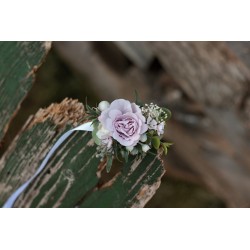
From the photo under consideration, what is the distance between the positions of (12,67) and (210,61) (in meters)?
0.85

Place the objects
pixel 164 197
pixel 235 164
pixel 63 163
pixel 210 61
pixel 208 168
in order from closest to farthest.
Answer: pixel 63 163, pixel 210 61, pixel 235 164, pixel 208 168, pixel 164 197

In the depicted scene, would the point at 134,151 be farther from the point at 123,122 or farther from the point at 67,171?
the point at 67,171

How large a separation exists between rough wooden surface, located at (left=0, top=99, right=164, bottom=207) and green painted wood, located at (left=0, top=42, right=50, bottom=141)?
7 centimetres

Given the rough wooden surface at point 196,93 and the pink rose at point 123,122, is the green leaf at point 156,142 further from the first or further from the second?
the rough wooden surface at point 196,93

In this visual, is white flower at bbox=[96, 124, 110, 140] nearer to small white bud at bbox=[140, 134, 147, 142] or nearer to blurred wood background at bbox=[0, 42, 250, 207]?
small white bud at bbox=[140, 134, 147, 142]

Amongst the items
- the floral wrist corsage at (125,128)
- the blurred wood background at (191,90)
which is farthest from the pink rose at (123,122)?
the blurred wood background at (191,90)

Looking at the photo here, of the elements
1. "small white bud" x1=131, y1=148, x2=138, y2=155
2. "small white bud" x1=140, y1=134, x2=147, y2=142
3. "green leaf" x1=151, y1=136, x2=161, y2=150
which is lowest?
"small white bud" x1=131, y1=148, x2=138, y2=155

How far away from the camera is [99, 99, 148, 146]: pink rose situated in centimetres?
99

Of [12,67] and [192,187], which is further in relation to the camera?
[192,187]

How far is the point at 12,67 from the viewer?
115cm

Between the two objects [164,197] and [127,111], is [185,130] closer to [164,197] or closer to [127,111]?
[164,197]

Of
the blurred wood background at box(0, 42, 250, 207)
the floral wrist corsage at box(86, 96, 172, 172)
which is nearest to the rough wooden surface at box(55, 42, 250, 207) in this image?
the blurred wood background at box(0, 42, 250, 207)

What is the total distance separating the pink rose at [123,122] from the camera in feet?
3.24
